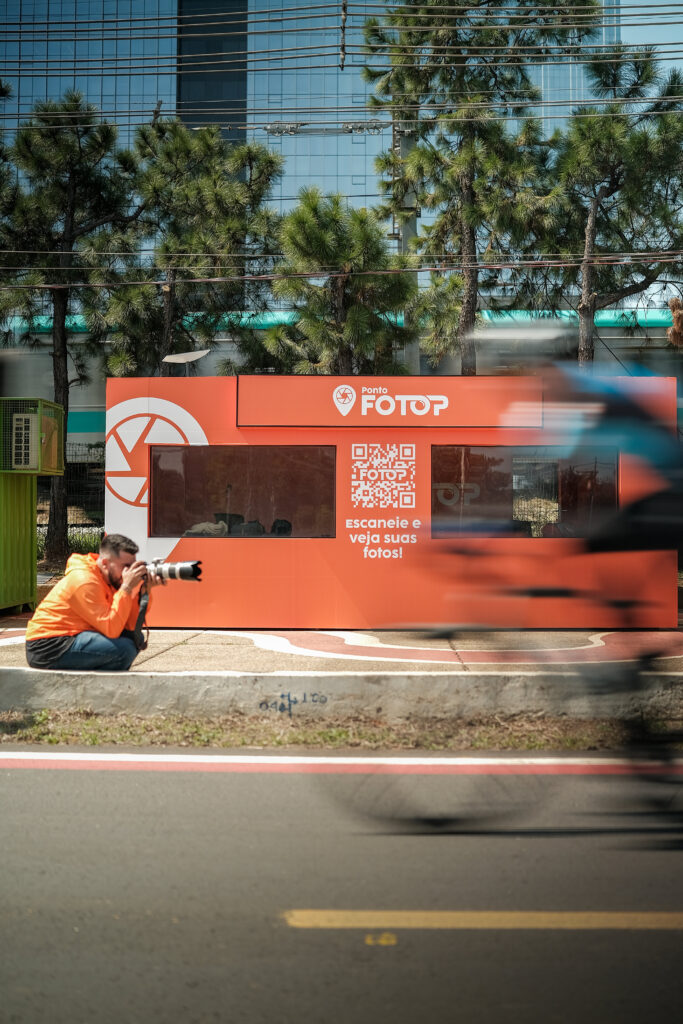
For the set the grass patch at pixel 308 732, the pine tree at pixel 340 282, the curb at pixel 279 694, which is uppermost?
the pine tree at pixel 340 282

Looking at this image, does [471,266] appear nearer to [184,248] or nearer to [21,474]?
[184,248]

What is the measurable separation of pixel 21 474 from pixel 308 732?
21.2 feet

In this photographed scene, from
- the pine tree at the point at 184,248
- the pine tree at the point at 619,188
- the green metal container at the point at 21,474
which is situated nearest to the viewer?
the green metal container at the point at 21,474

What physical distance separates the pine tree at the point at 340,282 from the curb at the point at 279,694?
1237cm

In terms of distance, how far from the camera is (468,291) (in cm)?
1931

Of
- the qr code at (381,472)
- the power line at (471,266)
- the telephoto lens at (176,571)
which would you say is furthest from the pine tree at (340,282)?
the telephoto lens at (176,571)

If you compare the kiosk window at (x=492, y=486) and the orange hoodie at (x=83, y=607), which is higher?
the kiosk window at (x=492, y=486)

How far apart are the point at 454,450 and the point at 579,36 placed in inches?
513

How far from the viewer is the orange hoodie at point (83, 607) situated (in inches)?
256

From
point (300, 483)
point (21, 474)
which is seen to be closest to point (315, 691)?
point (300, 483)

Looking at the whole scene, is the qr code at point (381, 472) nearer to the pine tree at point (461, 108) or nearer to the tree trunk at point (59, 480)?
the pine tree at point (461, 108)

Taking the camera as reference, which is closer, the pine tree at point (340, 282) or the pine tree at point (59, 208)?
the pine tree at point (340, 282)

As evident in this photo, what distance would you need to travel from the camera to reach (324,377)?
10.9 m

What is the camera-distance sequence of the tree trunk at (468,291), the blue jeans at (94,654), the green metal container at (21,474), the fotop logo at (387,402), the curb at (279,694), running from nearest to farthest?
the curb at (279,694), the blue jeans at (94,654), the fotop logo at (387,402), the green metal container at (21,474), the tree trunk at (468,291)
